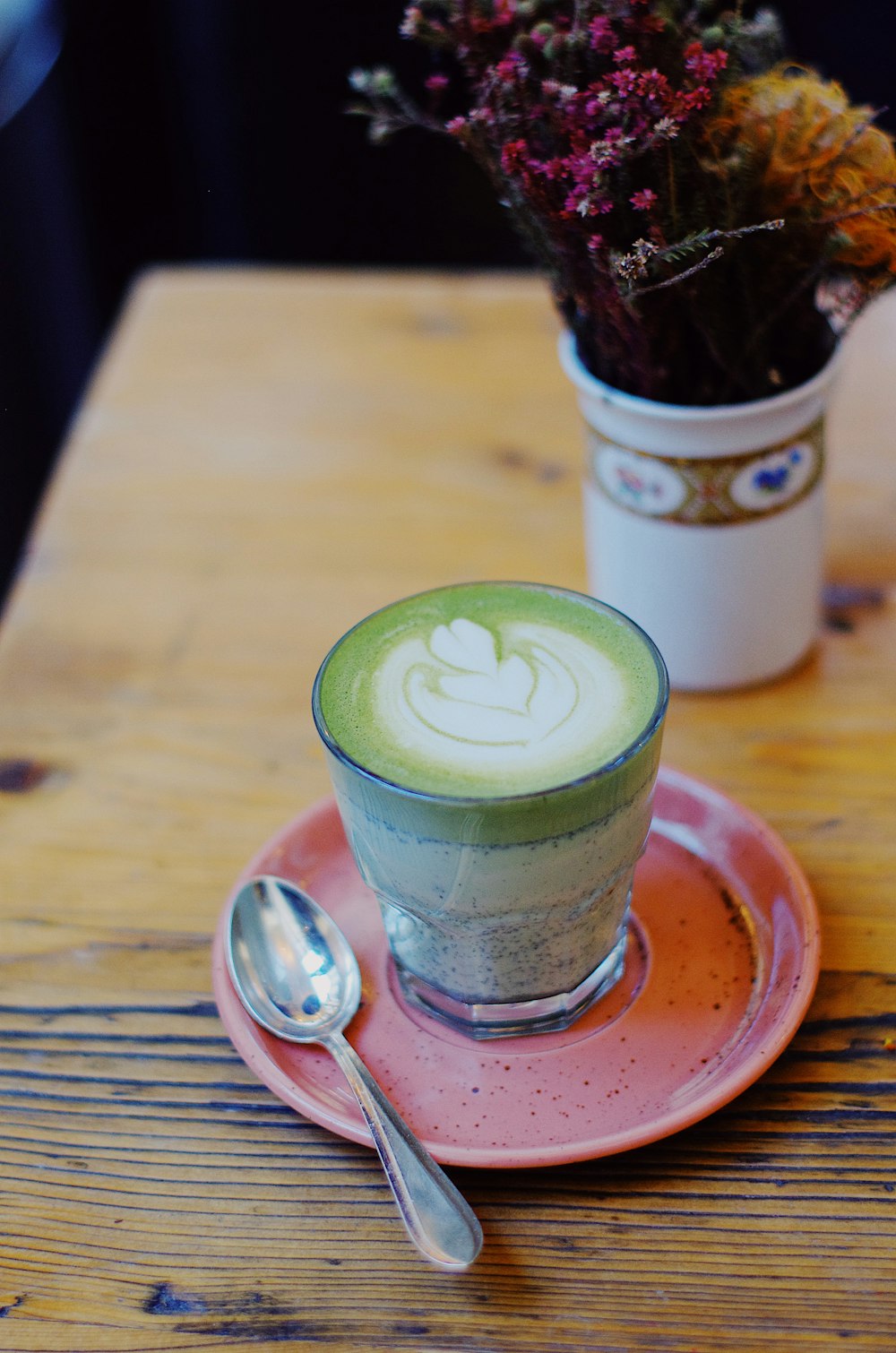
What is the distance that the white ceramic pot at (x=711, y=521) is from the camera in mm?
773

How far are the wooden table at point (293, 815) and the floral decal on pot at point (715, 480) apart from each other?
0.14 meters

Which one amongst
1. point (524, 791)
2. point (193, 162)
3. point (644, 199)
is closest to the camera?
point (524, 791)

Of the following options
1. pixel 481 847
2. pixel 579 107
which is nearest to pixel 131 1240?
pixel 481 847

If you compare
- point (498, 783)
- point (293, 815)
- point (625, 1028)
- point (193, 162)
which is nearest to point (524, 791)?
point (498, 783)

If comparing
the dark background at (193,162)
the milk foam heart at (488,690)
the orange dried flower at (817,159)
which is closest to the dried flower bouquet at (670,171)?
the orange dried flower at (817,159)

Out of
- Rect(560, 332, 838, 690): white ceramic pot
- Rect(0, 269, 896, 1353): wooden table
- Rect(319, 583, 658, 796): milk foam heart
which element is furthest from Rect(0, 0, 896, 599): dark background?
Rect(319, 583, 658, 796): milk foam heart

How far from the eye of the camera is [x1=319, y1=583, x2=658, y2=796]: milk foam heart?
55cm

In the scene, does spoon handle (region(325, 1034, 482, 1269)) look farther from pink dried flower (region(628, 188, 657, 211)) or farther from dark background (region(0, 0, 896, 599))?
dark background (region(0, 0, 896, 599))

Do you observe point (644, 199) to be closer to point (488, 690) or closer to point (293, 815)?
point (488, 690)

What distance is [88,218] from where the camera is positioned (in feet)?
7.45

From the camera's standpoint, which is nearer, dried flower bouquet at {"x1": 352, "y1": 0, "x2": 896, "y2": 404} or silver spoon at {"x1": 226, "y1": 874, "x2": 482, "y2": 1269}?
silver spoon at {"x1": 226, "y1": 874, "x2": 482, "y2": 1269}

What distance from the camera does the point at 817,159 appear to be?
2.31 feet

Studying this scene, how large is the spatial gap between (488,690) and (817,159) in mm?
369

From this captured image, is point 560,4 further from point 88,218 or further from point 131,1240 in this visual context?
point 88,218
